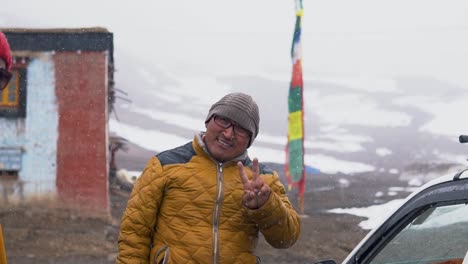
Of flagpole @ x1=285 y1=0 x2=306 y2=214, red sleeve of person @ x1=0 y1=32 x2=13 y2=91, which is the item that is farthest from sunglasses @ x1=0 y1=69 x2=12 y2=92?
flagpole @ x1=285 y1=0 x2=306 y2=214

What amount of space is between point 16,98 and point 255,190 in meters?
11.4

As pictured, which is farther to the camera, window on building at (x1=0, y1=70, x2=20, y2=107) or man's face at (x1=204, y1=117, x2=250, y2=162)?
window on building at (x1=0, y1=70, x2=20, y2=107)

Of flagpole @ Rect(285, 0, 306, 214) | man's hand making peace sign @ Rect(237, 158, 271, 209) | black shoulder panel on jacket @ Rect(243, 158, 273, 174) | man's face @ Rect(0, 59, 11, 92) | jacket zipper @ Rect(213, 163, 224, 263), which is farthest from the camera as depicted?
flagpole @ Rect(285, 0, 306, 214)

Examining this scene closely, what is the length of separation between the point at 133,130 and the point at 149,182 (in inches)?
1482

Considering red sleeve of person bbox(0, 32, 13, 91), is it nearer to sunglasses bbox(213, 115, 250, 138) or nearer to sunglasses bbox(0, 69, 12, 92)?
sunglasses bbox(0, 69, 12, 92)

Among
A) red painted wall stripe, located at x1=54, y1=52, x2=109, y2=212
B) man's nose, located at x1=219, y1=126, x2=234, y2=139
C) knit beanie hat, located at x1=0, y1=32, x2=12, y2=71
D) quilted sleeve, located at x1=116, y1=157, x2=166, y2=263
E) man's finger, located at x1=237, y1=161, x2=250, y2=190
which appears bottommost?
red painted wall stripe, located at x1=54, y1=52, x2=109, y2=212

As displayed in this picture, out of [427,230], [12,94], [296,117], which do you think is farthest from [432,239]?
[296,117]

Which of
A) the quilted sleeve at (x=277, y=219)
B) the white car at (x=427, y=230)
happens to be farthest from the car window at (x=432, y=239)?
the quilted sleeve at (x=277, y=219)

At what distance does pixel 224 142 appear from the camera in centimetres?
275

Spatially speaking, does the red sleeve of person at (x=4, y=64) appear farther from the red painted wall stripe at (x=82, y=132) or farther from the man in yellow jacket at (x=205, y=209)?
the red painted wall stripe at (x=82, y=132)

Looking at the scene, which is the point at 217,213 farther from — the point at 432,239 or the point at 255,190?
the point at 432,239

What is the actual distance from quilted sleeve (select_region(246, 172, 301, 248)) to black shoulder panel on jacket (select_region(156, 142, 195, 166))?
0.33 meters

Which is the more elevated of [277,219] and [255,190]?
[255,190]

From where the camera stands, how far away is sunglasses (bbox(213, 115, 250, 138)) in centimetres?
275
